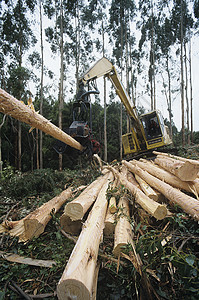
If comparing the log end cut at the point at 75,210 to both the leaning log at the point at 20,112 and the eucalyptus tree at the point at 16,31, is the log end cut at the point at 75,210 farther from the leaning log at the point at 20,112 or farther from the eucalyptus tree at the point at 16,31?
the eucalyptus tree at the point at 16,31

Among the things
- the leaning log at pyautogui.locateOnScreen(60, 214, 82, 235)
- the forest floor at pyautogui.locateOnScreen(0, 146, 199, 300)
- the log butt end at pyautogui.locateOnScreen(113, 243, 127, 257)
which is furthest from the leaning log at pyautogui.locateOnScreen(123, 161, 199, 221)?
the leaning log at pyautogui.locateOnScreen(60, 214, 82, 235)

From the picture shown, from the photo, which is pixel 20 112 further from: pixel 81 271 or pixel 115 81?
pixel 115 81

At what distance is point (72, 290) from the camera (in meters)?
0.96

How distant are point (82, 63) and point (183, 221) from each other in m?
20.3

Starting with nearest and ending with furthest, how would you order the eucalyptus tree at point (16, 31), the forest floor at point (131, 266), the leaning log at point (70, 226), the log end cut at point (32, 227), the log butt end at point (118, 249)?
1. the forest floor at point (131, 266)
2. the log butt end at point (118, 249)
3. the log end cut at point (32, 227)
4. the leaning log at point (70, 226)
5. the eucalyptus tree at point (16, 31)

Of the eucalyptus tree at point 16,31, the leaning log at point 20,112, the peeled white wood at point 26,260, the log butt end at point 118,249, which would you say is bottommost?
the peeled white wood at point 26,260

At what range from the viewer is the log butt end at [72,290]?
36.6 inches

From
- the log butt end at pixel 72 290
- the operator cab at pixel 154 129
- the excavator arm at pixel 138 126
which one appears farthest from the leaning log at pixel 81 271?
the operator cab at pixel 154 129

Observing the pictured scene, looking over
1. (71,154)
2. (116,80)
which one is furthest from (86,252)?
(116,80)

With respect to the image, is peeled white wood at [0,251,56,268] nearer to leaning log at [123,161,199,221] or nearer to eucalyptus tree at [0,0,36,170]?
leaning log at [123,161,199,221]

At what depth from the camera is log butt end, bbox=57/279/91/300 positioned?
3.05 feet

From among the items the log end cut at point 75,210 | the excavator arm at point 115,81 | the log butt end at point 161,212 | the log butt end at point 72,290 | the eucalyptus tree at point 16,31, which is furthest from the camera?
the eucalyptus tree at point 16,31

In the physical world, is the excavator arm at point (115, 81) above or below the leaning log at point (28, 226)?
above

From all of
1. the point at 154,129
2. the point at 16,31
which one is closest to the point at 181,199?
the point at 154,129
